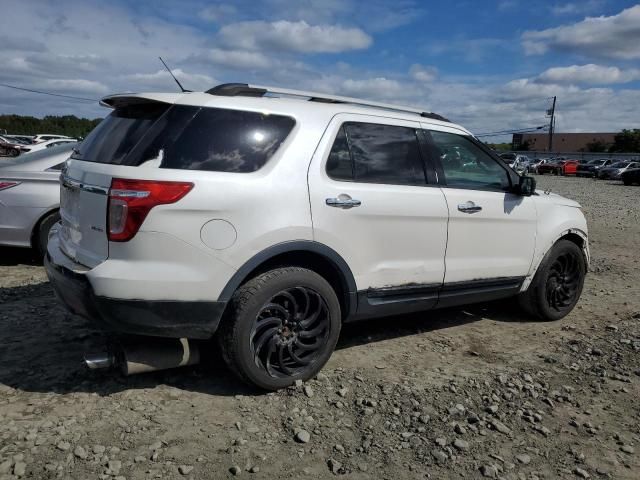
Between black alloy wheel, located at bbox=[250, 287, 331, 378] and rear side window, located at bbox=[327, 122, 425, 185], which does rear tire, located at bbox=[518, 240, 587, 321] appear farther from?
black alloy wheel, located at bbox=[250, 287, 331, 378]

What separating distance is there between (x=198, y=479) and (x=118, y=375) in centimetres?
128

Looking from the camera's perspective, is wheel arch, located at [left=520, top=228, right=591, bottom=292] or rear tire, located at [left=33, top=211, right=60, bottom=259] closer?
wheel arch, located at [left=520, top=228, right=591, bottom=292]

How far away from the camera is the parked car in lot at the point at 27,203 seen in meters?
6.19

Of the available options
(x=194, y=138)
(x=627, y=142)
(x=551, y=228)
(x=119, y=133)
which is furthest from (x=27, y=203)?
(x=627, y=142)

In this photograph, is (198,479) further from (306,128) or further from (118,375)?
(306,128)

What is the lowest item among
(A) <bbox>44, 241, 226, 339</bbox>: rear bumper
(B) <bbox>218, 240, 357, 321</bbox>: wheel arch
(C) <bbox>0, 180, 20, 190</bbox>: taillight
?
(A) <bbox>44, 241, 226, 339</bbox>: rear bumper

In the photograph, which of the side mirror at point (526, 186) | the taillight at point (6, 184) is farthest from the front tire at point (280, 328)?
the taillight at point (6, 184)

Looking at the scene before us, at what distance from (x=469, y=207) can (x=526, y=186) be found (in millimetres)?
728

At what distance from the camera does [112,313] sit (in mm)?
3006

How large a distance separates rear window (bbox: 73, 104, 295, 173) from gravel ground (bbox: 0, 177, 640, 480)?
1.43m

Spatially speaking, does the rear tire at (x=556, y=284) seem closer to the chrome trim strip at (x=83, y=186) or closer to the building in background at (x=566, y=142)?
the chrome trim strip at (x=83, y=186)

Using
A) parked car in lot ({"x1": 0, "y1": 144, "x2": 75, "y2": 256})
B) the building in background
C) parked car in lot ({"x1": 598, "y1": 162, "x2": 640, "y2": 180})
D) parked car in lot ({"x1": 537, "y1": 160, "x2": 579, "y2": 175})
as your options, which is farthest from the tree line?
parked car in lot ({"x1": 0, "y1": 144, "x2": 75, "y2": 256})

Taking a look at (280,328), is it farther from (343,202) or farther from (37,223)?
(37,223)

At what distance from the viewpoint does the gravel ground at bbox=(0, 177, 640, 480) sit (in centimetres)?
278
